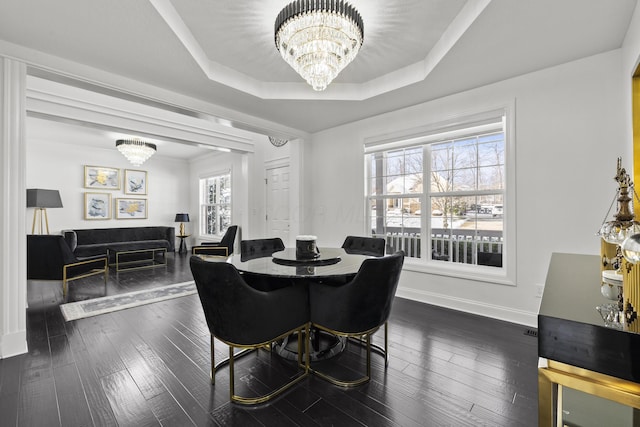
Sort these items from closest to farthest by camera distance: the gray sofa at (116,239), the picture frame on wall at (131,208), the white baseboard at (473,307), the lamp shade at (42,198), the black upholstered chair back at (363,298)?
1. the black upholstered chair back at (363,298)
2. the white baseboard at (473,307)
3. the lamp shade at (42,198)
4. the gray sofa at (116,239)
5. the picture frame on wall at (131,208)

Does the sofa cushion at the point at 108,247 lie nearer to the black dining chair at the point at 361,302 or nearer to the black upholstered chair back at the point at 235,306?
the black upholstered chair back at the point at 235,306

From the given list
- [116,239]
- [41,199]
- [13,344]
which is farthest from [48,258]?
[116,239]

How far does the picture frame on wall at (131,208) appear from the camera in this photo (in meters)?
7.31

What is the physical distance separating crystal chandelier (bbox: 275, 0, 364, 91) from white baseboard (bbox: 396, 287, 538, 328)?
9.51ft

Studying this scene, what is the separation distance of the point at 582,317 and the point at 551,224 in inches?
98.7

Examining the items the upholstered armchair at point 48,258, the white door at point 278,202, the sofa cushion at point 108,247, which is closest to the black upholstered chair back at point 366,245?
the white door at point 278,202

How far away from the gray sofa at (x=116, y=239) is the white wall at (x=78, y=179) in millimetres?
448

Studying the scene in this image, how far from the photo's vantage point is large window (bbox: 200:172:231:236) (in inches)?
298

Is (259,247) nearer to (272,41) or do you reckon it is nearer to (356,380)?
(356,380)

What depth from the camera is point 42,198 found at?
5488 millimetres

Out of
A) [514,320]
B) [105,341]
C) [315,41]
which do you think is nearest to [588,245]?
[514,320]

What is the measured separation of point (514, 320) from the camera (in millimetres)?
2986

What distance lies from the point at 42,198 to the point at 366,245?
251 inches

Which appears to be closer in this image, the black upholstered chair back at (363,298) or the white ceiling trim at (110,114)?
the black upholstered chair back at (363,298)
